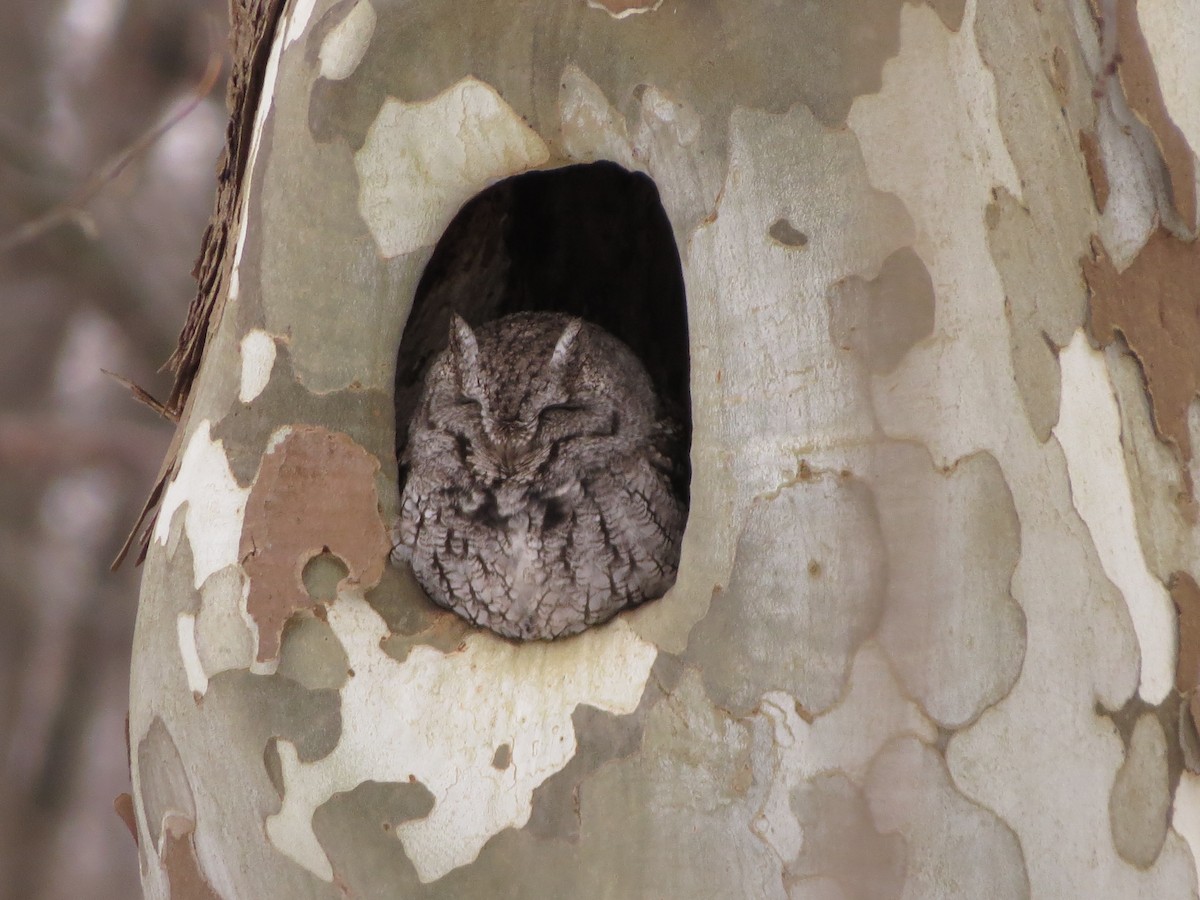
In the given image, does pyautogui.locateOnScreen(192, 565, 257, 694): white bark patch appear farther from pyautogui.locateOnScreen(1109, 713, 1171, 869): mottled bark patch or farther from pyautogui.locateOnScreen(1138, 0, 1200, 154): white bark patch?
pyautogui.locateOnScreen(1138, 0, 1200, 154): white bark patch

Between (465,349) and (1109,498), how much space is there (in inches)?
43.0

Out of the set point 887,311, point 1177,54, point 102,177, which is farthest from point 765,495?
point 102,177

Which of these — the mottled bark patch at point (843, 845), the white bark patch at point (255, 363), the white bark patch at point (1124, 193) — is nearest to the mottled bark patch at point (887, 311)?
the white bark patch at point (1124, 193)

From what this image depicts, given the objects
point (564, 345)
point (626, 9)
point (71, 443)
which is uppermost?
point (626, 9)

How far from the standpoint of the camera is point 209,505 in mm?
1836

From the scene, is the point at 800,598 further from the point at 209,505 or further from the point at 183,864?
the point at 183,864

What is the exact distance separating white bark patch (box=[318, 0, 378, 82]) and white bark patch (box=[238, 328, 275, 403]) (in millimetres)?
397

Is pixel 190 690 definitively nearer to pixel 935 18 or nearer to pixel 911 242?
pixel 911 242

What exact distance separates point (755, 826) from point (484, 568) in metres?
0.82

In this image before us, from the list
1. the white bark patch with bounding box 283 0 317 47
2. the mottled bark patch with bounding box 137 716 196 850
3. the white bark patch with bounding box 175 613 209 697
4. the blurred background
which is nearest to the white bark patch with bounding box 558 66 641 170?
the white bark patch with bounding box 283 0 317 47

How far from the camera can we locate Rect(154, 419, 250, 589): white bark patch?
1.80 meters

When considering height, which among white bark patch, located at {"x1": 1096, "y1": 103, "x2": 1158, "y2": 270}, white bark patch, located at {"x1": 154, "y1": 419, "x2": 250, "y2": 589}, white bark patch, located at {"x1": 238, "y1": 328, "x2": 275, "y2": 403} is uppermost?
white bark patch, located at {"x1": 1096, "y1": 103, "x2": 1158, "y2": 270}

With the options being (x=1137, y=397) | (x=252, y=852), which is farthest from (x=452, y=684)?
(x=1137, y=397)

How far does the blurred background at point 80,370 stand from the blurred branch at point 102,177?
0.22 ft
